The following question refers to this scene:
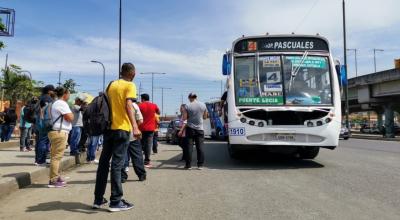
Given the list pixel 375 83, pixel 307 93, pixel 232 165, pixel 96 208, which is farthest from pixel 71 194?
pixel 375 83

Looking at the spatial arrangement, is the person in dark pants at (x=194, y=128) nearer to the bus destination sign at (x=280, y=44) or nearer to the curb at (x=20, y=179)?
the bus destination sign at (x=280, y=44)

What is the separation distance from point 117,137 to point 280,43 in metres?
5.80

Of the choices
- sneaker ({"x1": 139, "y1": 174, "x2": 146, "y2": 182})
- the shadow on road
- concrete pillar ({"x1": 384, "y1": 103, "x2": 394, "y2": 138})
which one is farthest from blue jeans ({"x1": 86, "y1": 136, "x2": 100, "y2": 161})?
concrete pillar ({"x1": 384, "y1": 103, "x2": 394, "y2": 138})

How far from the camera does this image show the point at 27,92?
5653cm

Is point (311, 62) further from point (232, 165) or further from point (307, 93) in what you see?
point (232, 165)

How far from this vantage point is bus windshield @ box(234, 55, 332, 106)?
9578 millimetres

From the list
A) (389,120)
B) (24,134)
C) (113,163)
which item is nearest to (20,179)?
(113,163)

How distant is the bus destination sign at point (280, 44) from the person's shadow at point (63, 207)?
5.70 m

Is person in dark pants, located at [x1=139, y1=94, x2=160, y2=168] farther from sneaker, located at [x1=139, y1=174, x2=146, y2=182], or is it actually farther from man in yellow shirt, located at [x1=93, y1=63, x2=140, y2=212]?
man in yellow shirt, located at [x1=93, y1=63, x2=140, y2=212]

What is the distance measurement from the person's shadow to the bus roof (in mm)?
5678

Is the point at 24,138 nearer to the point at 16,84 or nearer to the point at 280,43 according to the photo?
the point at 280,43

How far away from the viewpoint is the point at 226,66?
1004 cm

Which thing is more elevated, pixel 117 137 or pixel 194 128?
pixel 194 128

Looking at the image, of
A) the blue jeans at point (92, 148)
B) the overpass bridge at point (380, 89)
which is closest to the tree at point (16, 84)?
the overpass bridge at point (380, 89)
